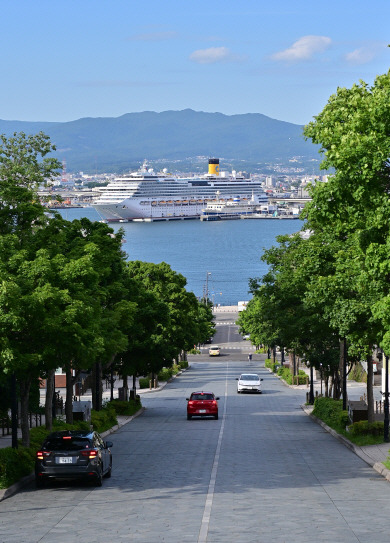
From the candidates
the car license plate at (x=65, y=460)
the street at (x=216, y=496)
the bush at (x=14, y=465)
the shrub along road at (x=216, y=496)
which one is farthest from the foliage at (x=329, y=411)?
the car license plate at (x=65, y=460)

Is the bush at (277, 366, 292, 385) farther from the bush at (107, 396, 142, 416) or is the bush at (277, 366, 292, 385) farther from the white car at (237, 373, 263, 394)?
the bush at (107, 396, 142, 416)

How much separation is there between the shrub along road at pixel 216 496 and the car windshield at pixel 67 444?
0.88 metres

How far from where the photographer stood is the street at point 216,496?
565 inches

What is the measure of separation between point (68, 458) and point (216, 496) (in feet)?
10.8

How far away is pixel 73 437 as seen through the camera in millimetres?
19828

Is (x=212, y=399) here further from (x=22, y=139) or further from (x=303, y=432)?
(x=22, y=139)

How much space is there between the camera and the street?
565 inches

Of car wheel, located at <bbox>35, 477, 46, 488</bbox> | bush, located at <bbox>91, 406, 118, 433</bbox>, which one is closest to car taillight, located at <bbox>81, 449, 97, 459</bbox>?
car wheel, located at <bbox>35, 477, 46, 488</bbox>

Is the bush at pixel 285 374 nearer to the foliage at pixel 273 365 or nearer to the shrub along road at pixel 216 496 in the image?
the foliage at pixel 273 365

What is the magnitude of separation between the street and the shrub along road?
2 centimetres

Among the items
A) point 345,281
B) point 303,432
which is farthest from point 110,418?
point 345,281

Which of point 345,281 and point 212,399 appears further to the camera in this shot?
point 212,399

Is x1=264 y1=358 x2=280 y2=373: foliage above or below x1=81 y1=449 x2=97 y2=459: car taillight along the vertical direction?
below

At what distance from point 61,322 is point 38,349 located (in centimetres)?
104
